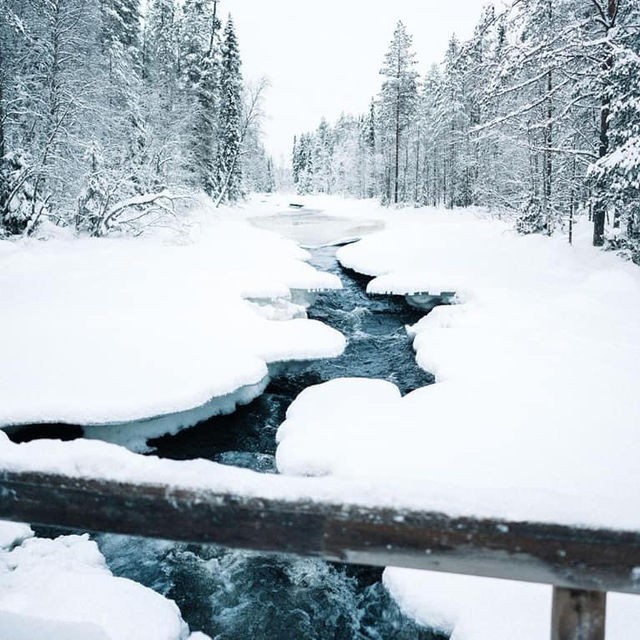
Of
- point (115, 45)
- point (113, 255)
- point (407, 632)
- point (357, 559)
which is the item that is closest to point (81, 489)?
point (357, 559)

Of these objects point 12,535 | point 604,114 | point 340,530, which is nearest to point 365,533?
point 340,530

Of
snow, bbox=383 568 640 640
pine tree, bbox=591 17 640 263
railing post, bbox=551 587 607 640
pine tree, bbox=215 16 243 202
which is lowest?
snow, bbox=383 568 640 640

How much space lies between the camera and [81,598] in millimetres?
3289

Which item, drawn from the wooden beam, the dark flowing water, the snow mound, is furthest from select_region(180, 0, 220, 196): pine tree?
the wooden beam

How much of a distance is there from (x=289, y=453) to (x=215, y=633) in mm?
1995

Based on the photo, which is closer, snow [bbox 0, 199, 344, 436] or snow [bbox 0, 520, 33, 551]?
snow [bbox 0, 520, 33, 551]

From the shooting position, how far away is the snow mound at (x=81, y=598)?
304cm

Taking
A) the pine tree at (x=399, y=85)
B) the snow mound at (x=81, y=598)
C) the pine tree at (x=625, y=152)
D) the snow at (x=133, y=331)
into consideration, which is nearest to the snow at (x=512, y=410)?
the pine tree at (x=625, y=152)

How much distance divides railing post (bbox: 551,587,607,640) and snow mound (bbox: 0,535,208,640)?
7.78 feet

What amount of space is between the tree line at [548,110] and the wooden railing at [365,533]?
11098 mm

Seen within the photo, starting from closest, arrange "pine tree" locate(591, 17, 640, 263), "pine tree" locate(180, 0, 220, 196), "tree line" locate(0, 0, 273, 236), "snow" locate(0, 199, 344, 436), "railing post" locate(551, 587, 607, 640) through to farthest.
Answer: "railing post" locate(551, 587, 607, 640), "snow" locate(0, 199, 344, 436), "pine tree" locate(591, 17, 640, 263), "tree line" locate(0, 0, 273, 236), "pine tree" locate(180, 0, 220, 196)

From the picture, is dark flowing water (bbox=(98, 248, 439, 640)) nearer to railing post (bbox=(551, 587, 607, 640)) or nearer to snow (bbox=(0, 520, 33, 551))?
snow (bbox=(0, 520, 33, 551))

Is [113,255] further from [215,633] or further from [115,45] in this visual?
A: [115,45]

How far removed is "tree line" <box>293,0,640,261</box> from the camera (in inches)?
451
